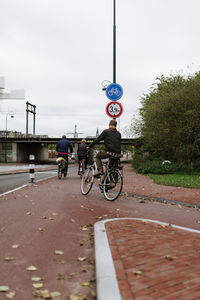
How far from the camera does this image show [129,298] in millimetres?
2203

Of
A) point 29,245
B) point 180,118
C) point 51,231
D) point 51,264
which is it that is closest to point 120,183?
point 51,231

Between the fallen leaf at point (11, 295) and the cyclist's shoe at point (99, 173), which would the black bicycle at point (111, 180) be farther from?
the fallen leaf at point (11, 295)

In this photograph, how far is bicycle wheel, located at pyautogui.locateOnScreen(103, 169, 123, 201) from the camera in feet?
23.5

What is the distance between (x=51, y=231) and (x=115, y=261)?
5.64ft

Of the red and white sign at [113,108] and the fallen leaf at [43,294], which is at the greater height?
the red and white sign at [113,108]

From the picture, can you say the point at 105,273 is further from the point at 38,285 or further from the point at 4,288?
the point at 4,288

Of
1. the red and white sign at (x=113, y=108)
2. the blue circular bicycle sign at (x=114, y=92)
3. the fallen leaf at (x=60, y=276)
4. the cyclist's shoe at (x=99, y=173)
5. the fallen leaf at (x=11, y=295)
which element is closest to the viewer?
the fallen leaf at (x=11, y=295)

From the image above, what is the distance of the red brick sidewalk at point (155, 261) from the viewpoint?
7.68 feet

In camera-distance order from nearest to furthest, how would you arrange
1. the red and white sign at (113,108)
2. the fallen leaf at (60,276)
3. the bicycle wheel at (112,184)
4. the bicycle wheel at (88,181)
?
the fallen leaf at (60,276) → the bicycle wheel at (112,184) → the bicycle wheel at (88,181) → the red and white sign at (113,108)

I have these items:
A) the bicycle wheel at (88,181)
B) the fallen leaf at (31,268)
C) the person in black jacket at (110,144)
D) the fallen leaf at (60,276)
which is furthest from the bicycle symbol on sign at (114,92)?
the fallen leaf at (60,276)

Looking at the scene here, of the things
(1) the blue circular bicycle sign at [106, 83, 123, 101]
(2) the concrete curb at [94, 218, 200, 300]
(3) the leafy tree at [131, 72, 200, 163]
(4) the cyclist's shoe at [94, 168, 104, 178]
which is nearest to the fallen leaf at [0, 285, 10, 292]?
(2) the concrete curb at [94, 218, 200, 300]

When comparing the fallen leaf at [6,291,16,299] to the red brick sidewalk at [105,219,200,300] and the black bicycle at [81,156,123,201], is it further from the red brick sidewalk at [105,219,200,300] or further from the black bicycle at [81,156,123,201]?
the black bicycle at [81,156,123,201]

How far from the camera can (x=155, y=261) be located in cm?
298

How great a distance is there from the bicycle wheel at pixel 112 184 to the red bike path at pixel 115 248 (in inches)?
24.4
